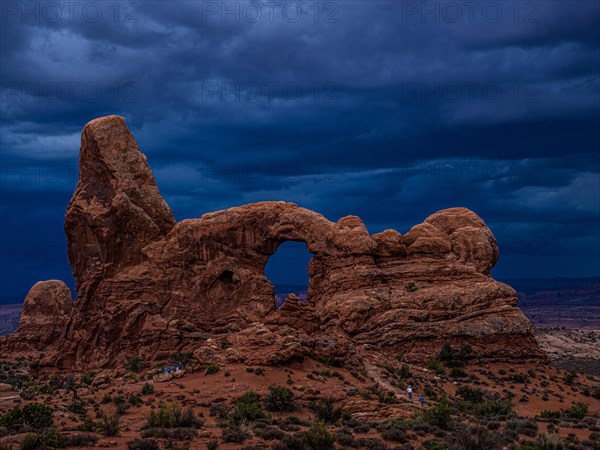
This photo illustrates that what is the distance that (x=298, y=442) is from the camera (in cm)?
2423

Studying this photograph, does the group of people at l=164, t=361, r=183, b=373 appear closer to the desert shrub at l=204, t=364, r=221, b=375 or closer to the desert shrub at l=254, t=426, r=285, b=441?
the desert shrub at l=204, t=364, r=221, b=375

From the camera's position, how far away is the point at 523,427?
104 ft

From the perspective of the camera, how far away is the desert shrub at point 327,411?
31.7 metres

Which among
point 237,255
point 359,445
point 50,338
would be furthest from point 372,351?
point 50,338

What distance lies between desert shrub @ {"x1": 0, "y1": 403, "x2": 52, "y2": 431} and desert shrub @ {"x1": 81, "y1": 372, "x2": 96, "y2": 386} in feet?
63.0

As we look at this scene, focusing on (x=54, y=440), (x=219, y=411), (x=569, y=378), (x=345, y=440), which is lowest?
(x=569, y=378)

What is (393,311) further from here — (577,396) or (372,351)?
(577,396)

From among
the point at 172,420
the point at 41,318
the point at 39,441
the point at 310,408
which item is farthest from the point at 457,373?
the point at 41,318

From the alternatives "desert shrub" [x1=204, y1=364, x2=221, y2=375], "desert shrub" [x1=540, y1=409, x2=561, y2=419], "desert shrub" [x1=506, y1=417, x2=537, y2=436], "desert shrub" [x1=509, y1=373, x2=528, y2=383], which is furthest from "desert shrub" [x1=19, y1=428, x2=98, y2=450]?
"desert shrub" [x1=509, y1=373, x2=528, y2=383]

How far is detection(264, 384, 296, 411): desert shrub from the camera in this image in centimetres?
3334

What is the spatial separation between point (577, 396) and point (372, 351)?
1590 cm

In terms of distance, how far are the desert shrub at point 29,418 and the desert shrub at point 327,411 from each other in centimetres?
1268

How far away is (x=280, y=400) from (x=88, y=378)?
72.2 feet

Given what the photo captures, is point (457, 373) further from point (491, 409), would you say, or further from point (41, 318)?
point (41, 318)
